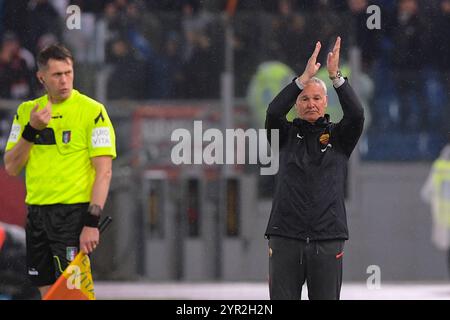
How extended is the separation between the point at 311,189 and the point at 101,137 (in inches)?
45.0

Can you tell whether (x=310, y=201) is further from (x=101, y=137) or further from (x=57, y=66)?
(x=57, y=66)

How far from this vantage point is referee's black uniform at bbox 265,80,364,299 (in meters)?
5.58

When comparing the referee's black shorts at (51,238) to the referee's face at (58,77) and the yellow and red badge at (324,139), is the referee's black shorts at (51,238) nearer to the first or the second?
the referee's face at (58,77)

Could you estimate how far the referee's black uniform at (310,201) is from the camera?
558cm

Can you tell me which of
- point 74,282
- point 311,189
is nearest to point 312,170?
point 311,189

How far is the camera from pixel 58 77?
6168 mm

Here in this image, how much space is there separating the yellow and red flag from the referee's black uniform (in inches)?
36.9

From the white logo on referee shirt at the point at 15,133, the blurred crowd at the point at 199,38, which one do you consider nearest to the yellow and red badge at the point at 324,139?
the white logo on referee shirt at the point at 15,133

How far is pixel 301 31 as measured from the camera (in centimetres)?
882

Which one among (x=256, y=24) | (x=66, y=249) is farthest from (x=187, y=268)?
(x=66, y=249)

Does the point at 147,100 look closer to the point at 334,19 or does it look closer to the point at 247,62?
the point at 247,62

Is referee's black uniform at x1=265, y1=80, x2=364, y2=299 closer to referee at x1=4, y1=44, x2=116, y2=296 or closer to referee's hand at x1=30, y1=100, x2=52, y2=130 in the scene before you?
referee at x1=4, y1=44, x2=116, y2=296

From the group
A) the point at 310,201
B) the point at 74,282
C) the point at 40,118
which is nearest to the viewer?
the point at 310,201

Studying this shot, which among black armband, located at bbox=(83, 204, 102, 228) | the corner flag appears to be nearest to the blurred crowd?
black armband, located at bbox=(83, 204, 102, 228)
